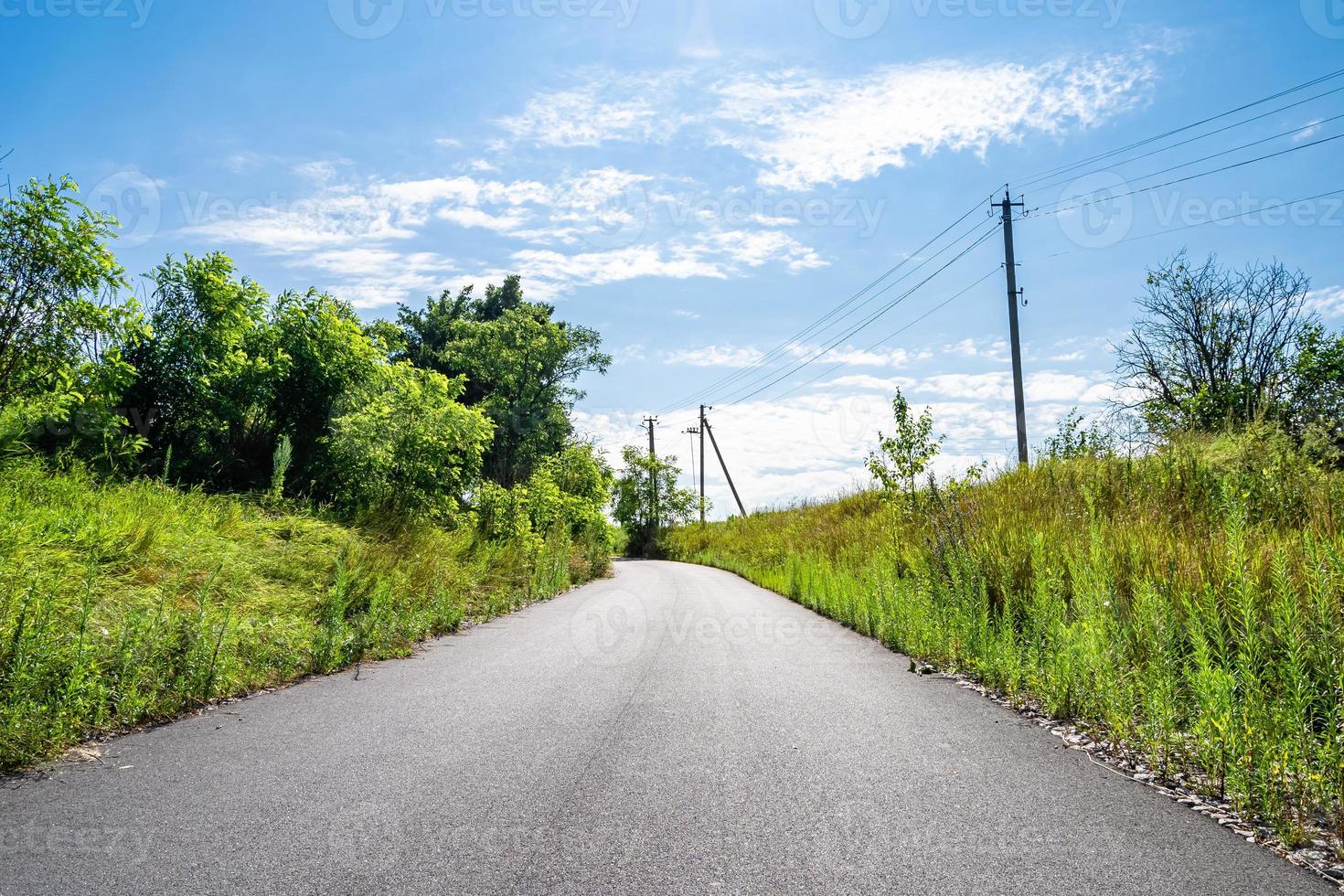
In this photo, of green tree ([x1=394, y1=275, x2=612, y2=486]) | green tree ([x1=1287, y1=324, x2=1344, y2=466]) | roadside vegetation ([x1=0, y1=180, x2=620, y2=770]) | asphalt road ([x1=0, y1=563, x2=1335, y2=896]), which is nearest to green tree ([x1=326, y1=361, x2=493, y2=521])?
roadside vegetation ([x1=0, y1=180, x2=620, y2=770])

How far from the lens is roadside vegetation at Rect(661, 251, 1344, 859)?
377 centimetres

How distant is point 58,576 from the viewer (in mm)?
5809

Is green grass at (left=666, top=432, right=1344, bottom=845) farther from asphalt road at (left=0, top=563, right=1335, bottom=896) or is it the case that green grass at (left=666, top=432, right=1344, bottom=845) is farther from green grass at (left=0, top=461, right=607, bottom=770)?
green grass at (left=0, top=461, right=607, bottom=770)

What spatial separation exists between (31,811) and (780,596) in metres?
14.9

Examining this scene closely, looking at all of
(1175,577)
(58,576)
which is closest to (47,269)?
(58,576)

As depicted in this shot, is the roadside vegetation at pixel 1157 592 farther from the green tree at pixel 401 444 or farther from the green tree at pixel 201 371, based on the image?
the green tree at pixel 201 371

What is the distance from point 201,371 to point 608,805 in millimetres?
11669

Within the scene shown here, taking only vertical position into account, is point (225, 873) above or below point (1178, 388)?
below

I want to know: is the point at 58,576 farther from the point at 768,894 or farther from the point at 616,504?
the point at 616,504

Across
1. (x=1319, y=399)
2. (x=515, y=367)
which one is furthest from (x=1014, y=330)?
(x=515, y=367)

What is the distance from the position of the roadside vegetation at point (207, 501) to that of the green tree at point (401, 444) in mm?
48

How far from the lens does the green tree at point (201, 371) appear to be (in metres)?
11.7

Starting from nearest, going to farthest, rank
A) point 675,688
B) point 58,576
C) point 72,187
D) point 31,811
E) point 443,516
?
point 31,811, point 58,576, point 675,688, point 72,187, point 443,516

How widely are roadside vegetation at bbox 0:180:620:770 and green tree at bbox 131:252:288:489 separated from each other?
0.11 feet
